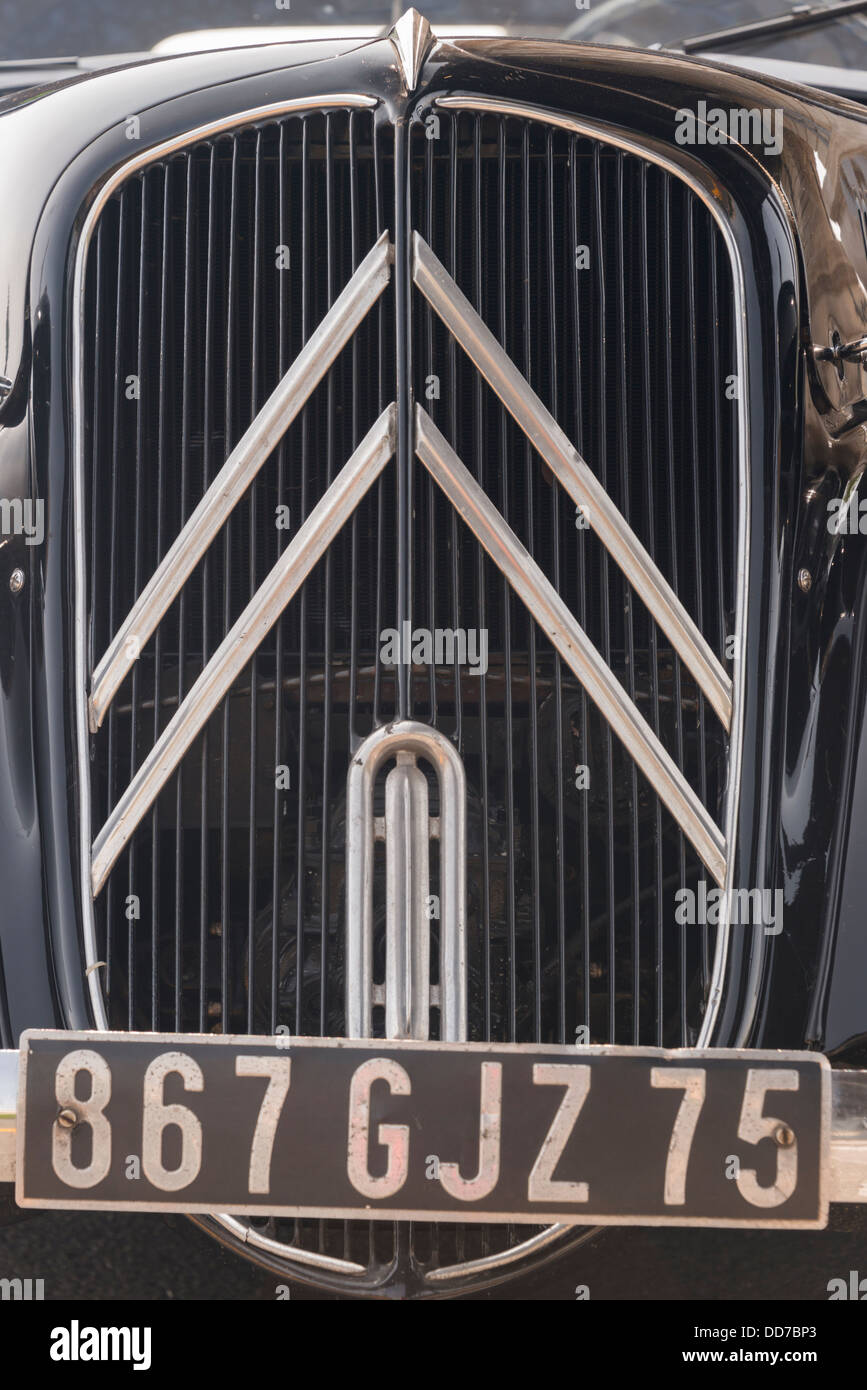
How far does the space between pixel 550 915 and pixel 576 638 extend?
39 cm

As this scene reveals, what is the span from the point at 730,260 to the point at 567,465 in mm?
384

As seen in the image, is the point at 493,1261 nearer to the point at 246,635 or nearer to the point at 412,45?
the point at 246,635

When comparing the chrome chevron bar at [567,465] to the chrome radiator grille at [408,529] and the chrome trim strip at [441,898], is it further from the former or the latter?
the chrome trim strip at [441,898]

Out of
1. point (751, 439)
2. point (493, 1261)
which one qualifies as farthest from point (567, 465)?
point (493, 1261)

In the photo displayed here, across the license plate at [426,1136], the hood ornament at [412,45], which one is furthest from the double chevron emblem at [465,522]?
the license plate at [426,1136]

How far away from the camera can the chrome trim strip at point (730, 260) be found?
1.81 m

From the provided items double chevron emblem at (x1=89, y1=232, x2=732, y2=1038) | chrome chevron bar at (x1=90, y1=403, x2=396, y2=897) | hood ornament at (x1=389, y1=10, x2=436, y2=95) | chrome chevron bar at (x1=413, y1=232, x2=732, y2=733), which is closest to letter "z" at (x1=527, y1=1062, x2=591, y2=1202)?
double chevron emblem at (x1=89, y1=232, x2=732, y2=1038)

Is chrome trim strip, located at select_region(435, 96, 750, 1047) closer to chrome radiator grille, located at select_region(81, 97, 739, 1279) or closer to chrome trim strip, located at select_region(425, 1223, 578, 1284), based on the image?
chrome radiator grille, located at select_region(81, 97, 739, 1279)

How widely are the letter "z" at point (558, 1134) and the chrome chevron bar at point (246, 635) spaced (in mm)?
656

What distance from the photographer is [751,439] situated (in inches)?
73.3

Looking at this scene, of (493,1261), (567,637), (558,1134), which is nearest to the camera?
(558,1134)

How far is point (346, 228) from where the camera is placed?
1.89m

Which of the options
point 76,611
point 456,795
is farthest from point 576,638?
point 76,611
